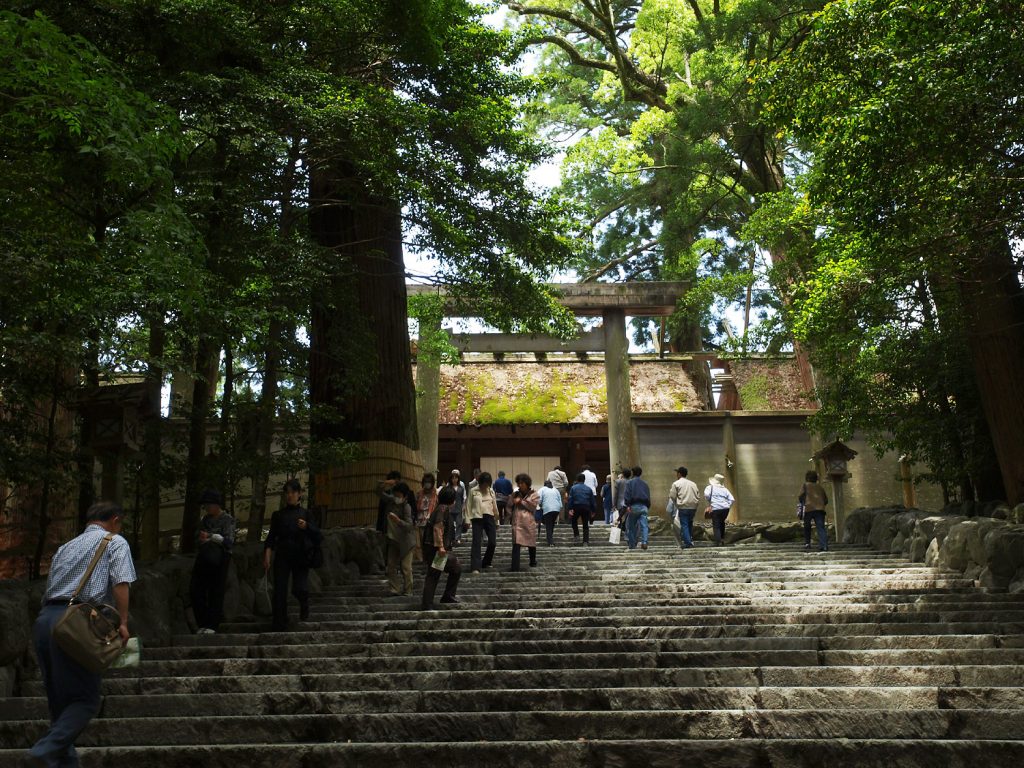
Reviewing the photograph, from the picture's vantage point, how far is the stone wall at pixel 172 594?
607 cm

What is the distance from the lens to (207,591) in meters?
8.02

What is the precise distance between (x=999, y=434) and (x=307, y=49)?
9.83 meters

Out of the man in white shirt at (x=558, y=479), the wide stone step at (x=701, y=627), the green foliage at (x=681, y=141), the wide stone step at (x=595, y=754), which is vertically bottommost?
the wide stone step at (x=595, y=754)

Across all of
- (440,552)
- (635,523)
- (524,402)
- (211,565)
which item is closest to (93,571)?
(211,565)

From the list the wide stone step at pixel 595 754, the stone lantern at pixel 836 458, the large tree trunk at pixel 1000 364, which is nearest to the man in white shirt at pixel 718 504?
the stone lantern at pixel 836 458

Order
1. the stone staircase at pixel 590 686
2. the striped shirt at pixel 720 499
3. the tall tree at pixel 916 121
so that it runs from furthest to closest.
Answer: the striped shirt at pixel 720 499 < the tall tree at pixel 916 121 < the stone staircase at pixel 590 686

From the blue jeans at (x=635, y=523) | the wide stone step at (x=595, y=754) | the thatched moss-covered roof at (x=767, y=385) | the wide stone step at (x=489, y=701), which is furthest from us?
the thatched moss-covered roof at (x=767, y=385)

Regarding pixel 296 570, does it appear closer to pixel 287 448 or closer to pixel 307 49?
pixel 287 448

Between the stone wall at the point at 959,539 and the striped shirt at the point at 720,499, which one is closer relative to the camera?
the stone wall at the point at 959,539

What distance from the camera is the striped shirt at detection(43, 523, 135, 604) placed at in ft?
14.4

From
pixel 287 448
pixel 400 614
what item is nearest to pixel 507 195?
pixel 287 448

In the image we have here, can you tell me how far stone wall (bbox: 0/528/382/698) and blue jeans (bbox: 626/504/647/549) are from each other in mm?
3734

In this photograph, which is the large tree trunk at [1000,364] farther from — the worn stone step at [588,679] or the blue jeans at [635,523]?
the worn stone step at [588,679]

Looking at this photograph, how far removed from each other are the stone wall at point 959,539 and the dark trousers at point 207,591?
6.96 metres
